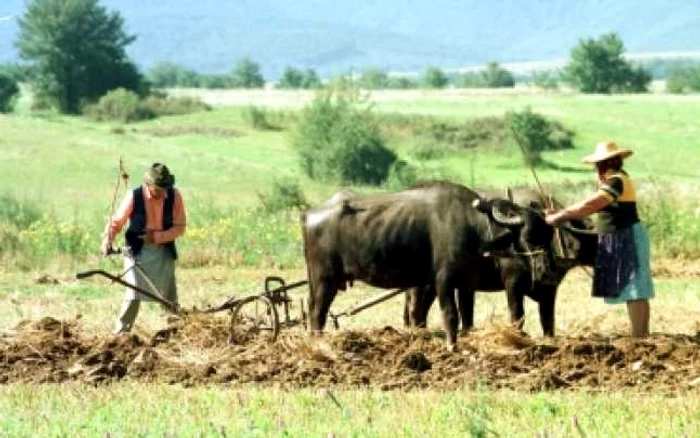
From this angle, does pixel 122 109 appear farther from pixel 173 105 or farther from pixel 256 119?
pixel 256 119

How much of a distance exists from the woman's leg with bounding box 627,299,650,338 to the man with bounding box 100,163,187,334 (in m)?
4.50

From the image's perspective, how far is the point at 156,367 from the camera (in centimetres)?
1352

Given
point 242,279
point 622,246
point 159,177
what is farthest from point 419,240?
point 242,279

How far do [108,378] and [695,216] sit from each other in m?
16.1

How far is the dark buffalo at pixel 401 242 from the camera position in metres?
14.1

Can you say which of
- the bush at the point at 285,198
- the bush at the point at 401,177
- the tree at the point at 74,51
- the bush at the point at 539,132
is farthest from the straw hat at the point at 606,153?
the tree at the point at 74,51

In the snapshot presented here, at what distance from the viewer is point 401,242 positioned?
47.1 feet

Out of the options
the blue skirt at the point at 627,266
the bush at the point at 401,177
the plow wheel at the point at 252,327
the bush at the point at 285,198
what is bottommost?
the bush at the point at 401,177

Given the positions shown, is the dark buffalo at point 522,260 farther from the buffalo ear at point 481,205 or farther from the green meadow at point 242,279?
the green meadow at point 242,279

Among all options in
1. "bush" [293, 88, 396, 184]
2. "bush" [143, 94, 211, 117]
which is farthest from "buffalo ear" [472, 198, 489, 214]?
"bush" [143, 94, 211, 117]

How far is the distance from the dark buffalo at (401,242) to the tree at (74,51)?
8524 cm

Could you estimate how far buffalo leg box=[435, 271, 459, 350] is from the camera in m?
14.0

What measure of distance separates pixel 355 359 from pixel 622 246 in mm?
2633

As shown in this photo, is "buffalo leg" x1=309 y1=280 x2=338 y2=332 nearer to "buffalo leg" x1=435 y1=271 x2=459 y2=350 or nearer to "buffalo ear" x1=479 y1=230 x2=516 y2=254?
"buffalo leg" x1=435 y1=271 x2=459 y2=350
